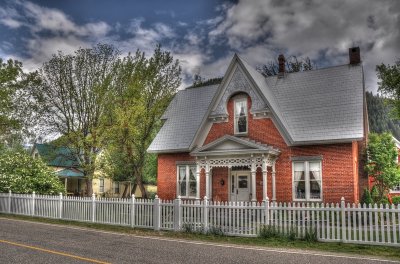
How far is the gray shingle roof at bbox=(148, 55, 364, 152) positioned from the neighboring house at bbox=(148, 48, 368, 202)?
0.18 ft

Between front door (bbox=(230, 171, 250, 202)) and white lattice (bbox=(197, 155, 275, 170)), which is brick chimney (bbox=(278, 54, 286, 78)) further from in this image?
front door (bbox=(230, 171, 250, 202))

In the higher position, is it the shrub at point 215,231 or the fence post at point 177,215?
the fence post at point 177,215

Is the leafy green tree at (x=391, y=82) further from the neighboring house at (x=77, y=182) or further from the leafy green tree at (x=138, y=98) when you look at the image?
the neighboring house at (x=77, y=182)

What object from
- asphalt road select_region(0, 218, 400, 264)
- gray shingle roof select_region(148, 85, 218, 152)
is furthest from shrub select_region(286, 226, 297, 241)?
gray shingle roof select_region(148, 85, 218, 152)

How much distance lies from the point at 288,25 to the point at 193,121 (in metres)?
8.92

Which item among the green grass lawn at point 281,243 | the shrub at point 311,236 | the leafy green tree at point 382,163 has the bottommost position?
the green grass lawn at point 281,243

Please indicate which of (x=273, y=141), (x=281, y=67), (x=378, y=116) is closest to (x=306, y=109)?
(x=273, y=141)

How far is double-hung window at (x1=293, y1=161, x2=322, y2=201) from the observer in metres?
21.2

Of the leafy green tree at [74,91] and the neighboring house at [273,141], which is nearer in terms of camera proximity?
the neighboring house at [273,141]

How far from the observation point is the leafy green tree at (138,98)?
30.1 metres

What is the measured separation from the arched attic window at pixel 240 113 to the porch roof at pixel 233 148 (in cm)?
89

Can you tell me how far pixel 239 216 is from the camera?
616 inches

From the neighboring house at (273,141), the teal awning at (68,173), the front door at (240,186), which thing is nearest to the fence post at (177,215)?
the neighboring house at (273,141)

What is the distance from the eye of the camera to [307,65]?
168ft
